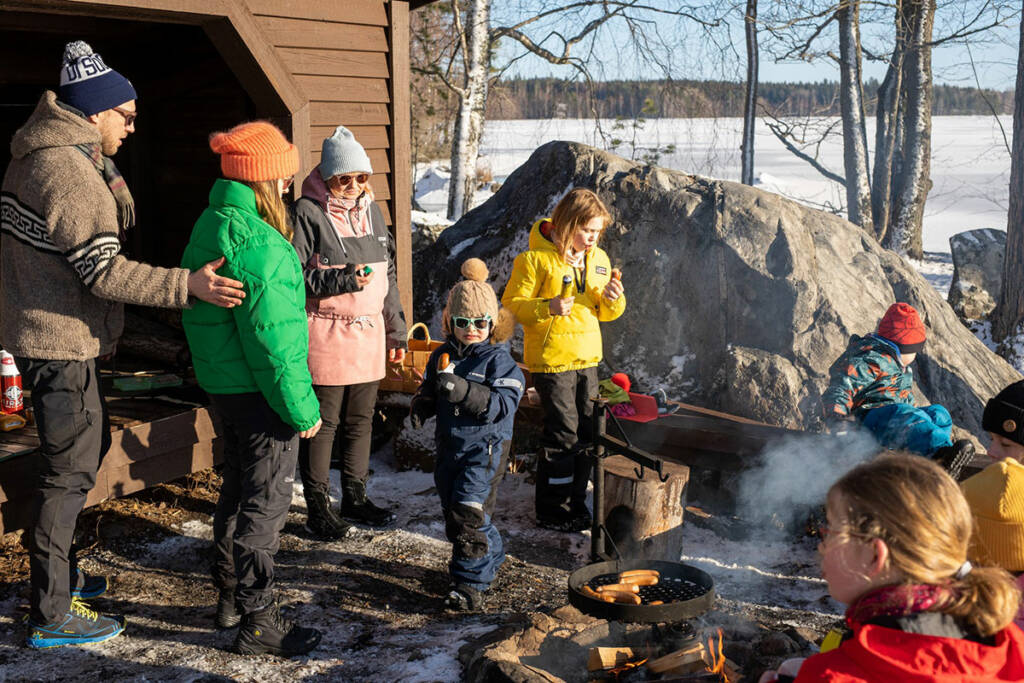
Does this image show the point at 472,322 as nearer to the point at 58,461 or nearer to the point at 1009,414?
the point at 58,461

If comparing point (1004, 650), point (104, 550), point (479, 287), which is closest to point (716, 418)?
point (479, 287)

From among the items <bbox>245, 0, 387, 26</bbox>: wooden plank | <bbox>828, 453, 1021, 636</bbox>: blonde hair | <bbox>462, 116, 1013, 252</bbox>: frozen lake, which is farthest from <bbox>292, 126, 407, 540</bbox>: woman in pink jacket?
<bbox>462, 116, 1013, 252</bbox>: frozen lake

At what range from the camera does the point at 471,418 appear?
4.18m

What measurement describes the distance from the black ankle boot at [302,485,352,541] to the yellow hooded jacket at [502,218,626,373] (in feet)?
Result: 4.36

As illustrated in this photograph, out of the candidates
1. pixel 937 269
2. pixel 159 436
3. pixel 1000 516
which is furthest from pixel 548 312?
pixel 937 269

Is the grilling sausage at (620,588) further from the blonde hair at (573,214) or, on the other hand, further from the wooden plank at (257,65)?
the wooden plank at (257,65)

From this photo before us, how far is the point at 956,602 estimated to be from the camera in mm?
1861

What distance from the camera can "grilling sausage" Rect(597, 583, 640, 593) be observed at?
3.51 meters

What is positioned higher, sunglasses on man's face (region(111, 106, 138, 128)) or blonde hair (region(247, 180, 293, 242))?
sunglasses on man's face (region(111, 106, 138, 128))

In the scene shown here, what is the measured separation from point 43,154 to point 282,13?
8.17ft

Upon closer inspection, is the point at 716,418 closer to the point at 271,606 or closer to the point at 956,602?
the point at 271,606

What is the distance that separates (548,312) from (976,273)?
8581 mm

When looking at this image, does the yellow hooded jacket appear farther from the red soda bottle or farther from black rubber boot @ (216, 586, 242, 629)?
the red soda bottle

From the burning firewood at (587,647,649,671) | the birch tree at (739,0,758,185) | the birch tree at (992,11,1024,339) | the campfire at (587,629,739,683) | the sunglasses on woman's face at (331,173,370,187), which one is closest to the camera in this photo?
the campfire at (587,629,739,683)
